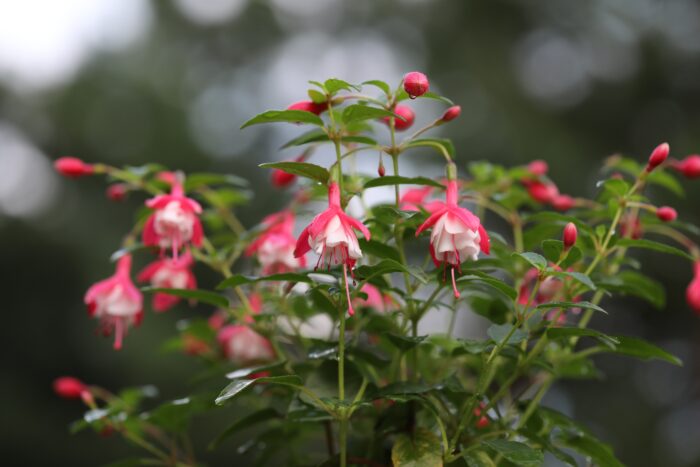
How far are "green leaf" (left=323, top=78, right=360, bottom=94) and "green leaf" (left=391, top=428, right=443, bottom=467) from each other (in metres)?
0.29

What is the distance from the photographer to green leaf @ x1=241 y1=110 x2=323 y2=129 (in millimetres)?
551

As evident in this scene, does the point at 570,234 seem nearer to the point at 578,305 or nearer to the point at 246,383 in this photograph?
the point at 578,305

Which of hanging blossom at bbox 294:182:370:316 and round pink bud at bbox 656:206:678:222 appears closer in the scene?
hanging blossom at bbox 294:182:370:316

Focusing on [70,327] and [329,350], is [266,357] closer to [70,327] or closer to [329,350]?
[329,350]

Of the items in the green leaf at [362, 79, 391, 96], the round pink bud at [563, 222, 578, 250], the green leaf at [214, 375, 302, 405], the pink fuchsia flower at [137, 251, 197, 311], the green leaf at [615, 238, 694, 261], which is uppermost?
the green leaf at [362, 79, 391, 96]

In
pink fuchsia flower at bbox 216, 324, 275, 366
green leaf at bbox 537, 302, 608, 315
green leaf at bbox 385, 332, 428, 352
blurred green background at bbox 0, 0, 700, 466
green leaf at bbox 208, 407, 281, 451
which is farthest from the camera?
blurred green background at bbox 0, 0, 700, 466

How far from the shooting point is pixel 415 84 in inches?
22.5

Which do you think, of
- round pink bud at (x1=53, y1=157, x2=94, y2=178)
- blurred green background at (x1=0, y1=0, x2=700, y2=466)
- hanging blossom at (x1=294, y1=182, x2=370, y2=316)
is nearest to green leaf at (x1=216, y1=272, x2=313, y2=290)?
hanging blossom at (x1=294, y1=182, x2=370, y2=316)

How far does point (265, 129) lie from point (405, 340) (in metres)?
4.11

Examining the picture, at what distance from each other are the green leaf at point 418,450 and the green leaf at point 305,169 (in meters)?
0.23

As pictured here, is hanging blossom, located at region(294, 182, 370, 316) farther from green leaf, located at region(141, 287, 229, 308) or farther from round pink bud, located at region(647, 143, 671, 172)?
round pink bud, located at region(647, 143, 671, 172)

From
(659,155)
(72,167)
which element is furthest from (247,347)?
(659,155)

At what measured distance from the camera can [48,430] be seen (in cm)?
421

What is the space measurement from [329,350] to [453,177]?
19 cm
